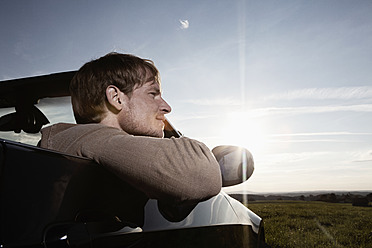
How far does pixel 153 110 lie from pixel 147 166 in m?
0.81

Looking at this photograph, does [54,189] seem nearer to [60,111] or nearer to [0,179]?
[0,179]

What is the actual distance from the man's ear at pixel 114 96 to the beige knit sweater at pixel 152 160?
53 cm

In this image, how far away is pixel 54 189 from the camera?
680mm

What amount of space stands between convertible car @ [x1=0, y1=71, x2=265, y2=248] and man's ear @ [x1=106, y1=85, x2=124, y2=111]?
0.64 metres

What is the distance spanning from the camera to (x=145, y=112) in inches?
71.6

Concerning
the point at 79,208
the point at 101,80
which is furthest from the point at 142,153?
the point at 101,80

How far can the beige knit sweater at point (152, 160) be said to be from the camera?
1.04 m

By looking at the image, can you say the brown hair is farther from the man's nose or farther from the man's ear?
the man's nose

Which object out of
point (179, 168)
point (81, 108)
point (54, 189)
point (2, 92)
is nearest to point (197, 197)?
point (179, 168)

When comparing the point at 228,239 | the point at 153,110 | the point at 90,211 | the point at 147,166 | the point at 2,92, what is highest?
the point at 2,92

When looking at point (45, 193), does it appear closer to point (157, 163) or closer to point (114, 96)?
point (157, 163)

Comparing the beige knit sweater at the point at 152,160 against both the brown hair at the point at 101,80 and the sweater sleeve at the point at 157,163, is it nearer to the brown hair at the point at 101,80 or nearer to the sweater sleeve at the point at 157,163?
the sweater sleeve at the point at 157,163

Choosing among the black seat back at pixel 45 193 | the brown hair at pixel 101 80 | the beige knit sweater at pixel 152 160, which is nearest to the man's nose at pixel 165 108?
the brown hair at pixel 101 80

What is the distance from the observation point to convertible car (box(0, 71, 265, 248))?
23.2 inches
